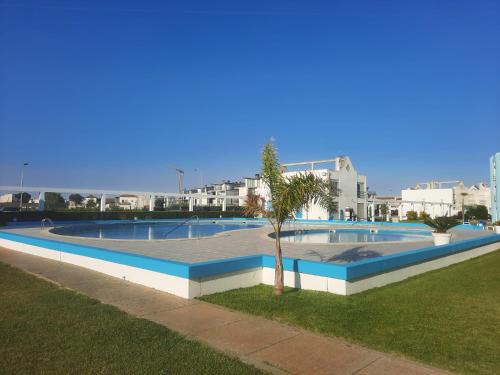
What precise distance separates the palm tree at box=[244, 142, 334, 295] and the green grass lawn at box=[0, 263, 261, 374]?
2.96 metres

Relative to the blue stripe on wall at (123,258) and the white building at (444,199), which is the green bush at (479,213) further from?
A: the blue stripe on wall at (123,258)

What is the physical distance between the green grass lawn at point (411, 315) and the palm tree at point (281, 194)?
0.94m

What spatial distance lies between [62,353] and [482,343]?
537cm

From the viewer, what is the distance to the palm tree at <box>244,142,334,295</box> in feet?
23.0

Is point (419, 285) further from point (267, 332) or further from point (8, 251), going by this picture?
point (8, 251)

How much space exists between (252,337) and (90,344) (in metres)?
2.10

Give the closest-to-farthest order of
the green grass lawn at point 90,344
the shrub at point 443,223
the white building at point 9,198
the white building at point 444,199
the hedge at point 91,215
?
the green grass lawn at point 90,344 → the shrub at point 443,223 → the hedge at point 91,215 → the white building at point 444,199 → the white building at point 9,198

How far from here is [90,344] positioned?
4.39 m

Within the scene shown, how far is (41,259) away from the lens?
10930 millimetres

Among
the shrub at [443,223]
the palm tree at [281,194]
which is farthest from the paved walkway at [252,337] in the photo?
the shrub at [443,223]

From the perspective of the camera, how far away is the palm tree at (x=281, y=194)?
7.00 metres

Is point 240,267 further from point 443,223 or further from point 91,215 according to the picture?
point 91,215

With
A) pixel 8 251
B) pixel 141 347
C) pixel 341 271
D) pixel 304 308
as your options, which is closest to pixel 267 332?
pixel 304 308

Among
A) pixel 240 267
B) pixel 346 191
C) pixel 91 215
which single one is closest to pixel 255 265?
pixel 240 267
